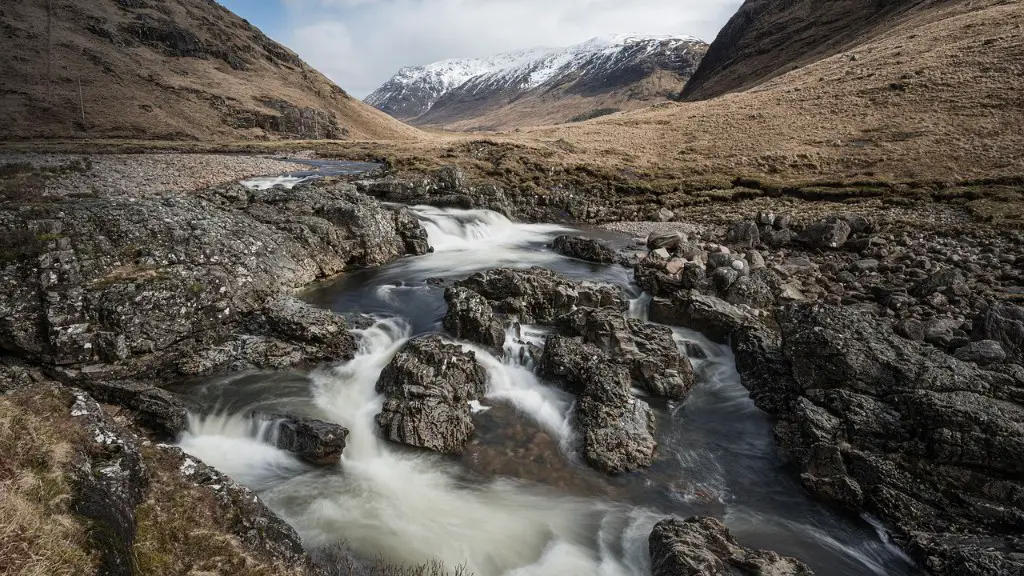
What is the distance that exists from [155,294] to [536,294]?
1150 centimetres

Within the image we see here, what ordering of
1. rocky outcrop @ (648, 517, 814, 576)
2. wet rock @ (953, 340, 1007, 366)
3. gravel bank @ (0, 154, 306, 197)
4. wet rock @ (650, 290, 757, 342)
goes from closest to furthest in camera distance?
rocky outcrop @ (648, 517, 814, 576), wet rock @ (953, 340, 1007, 366), wet rock @ (650, 290, 757, 342), gravel bank @ (0, 154, 306, 197)

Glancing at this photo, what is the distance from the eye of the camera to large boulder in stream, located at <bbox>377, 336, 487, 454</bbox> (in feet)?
35.7

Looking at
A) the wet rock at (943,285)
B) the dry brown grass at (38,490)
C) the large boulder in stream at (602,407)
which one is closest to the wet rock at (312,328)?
the large boulder in stream at (602,407)

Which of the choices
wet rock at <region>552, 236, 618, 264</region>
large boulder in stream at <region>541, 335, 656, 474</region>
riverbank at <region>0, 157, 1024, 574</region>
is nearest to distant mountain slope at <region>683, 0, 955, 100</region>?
riverbank at <region>0, 157, 1024, 574</region>

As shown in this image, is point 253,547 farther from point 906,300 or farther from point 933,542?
point 906,300

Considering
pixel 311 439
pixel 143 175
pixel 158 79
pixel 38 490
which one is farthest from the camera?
pixel 158 79

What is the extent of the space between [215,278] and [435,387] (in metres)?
8.07

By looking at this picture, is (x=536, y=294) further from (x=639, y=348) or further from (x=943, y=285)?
(x=943, y=285)

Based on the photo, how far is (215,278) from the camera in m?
14.2

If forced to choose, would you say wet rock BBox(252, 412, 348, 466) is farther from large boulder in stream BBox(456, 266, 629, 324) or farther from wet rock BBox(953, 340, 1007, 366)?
wet rock BBox(953, 340, 1007, 366)

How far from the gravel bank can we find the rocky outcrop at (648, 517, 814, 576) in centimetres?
2641

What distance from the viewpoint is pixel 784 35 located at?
340 feet

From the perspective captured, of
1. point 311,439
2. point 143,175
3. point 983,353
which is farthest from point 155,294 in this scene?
point 143,175

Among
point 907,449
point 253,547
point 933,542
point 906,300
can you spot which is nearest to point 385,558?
point 253,547
